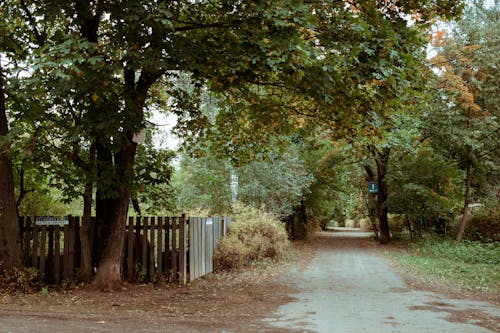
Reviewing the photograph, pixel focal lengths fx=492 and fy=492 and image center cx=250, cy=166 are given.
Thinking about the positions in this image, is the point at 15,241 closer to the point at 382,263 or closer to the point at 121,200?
the point at 121,200

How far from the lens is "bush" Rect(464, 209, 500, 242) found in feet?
83.1

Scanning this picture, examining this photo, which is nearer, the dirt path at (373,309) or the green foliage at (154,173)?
the dirt path at (373,309)

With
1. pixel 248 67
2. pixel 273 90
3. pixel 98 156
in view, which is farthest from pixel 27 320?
pixel 273 90

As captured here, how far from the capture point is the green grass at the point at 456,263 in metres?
12.9

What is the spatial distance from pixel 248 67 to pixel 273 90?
182 inches

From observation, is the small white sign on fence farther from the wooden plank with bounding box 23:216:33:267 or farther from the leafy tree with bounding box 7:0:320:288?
the leafy tree with bounding box 7:0:320:288

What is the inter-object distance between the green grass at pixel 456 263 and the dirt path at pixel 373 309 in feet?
5.78

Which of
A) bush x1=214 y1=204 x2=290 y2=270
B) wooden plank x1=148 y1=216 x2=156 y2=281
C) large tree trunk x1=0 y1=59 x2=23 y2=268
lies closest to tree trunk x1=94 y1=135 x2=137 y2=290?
wooden plank x1=148 y1=216 x2=156 y2=281

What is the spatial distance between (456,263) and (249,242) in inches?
290

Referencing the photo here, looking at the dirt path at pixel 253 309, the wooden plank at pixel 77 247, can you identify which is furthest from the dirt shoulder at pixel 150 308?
the wooden plank at pixel 77 247

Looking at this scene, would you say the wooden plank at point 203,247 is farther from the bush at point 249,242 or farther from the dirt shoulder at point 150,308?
the bush at point 249,242

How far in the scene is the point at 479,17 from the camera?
73.7 ft

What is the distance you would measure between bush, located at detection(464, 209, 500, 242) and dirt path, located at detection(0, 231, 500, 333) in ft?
50.1

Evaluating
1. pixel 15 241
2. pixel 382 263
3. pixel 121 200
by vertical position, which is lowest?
pixel 382 263
